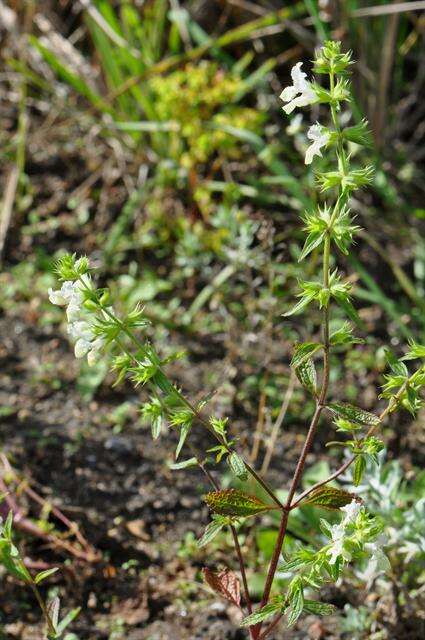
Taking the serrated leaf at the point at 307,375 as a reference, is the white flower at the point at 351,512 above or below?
below

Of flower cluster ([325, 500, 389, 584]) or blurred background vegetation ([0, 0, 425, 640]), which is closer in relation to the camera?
flower cluster ([325, 500, 389, 584])

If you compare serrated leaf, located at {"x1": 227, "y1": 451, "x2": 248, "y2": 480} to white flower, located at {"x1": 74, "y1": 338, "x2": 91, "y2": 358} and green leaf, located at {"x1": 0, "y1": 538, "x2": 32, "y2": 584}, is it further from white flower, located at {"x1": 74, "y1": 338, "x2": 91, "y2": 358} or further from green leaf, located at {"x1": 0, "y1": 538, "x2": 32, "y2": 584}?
green leaf, located at {"x1": 0, "y1": 538, "x2": 32, "y2": 584}

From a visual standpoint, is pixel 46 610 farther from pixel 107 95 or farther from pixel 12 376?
pixel 107 95

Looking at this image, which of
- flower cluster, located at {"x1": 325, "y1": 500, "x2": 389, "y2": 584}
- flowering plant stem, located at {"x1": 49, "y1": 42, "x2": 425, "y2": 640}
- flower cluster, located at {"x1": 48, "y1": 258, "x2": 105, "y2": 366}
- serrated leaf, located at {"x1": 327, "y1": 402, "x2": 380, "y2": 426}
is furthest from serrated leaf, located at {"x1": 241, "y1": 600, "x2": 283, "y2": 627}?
flower cluster, located at {"x1": 48, "y1": 258, "x2": 105, "y2": 366}

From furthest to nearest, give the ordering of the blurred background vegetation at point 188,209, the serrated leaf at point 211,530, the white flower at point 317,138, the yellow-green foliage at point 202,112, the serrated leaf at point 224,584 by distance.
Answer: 1. the yellow-green foliage at point 202,112
2. the blurred background vegetation at point 188,209
3. the serrated leaf at point 224,584
4. the serrated leaf at point 211,530
5. the white flower at point 317,138

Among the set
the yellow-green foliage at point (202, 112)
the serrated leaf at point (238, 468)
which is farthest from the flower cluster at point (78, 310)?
the yellow-green foliage at point (202, 112)

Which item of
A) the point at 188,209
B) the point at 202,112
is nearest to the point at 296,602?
the point at 188,209

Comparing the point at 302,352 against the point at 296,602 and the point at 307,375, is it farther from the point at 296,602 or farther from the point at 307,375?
the point at 296,602

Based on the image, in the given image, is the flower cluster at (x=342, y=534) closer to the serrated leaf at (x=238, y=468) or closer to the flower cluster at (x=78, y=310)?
the serrated leaf at (x=238, y=468)
